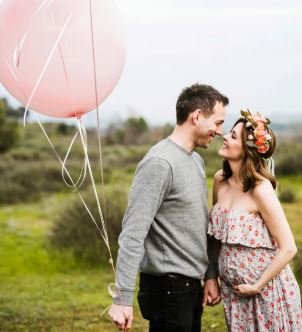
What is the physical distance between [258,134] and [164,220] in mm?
630

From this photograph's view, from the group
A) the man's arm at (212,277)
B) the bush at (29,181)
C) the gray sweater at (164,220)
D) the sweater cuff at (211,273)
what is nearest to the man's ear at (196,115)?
the gray sweater at (164,220)

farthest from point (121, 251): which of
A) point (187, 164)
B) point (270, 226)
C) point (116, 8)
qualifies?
point (116, 8)

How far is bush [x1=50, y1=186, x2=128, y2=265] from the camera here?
7855 mm

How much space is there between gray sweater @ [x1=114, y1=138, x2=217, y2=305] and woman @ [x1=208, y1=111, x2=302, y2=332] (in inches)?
5.4

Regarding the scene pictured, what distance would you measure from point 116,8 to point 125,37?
0.55ft

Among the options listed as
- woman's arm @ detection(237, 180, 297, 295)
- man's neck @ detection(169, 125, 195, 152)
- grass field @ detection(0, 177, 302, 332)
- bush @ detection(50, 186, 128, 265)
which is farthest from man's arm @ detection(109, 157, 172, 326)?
bush @ detection(50, 186, 128, 265)

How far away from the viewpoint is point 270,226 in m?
2.73

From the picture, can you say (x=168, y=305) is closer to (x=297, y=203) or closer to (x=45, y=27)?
(x=45, y=27)

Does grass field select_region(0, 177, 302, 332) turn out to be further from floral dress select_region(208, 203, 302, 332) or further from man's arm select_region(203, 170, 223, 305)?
floral dress select_region(208, 203, 302, 332)

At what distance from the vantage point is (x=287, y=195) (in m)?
12.6

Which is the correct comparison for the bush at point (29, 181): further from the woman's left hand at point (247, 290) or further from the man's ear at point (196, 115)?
the man's ear at point (196, 115)

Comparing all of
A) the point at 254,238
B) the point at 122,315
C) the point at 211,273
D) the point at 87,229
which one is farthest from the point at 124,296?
the point at 87,229

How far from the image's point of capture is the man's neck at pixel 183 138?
2.71m

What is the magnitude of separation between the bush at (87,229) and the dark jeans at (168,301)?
495cm
